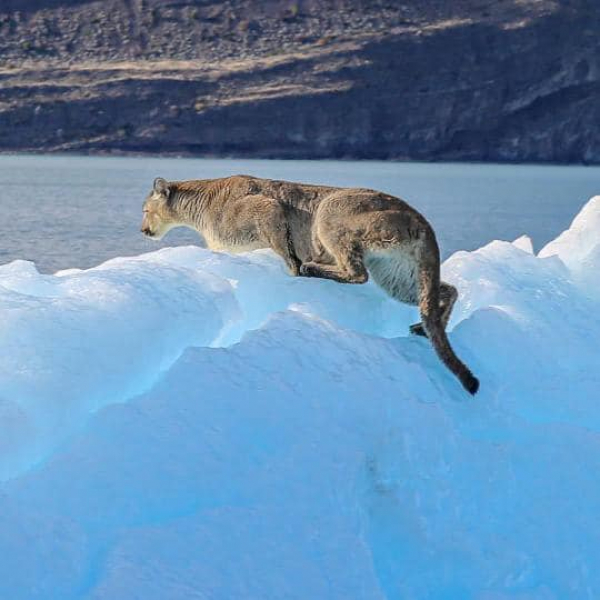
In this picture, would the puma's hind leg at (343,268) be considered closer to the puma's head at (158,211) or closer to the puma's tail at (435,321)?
the puma's tail at (435,321)

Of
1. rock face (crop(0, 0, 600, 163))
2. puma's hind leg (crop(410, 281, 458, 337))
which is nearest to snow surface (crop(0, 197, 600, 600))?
puma's hind leg (crop(410, 281, 458, 337))

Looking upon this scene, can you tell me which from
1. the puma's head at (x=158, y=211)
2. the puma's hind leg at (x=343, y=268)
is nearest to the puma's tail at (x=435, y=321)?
the puma's hind leg at (x=343, y=268)

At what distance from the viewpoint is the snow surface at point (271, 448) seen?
16.0 ft

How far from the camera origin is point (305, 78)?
298ft

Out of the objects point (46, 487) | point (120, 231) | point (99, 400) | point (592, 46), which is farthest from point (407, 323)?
point (592, 46)

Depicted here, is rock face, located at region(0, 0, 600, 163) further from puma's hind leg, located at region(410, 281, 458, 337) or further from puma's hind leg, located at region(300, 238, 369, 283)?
puma's hind leg, located at region(410, 281, 458, 337)

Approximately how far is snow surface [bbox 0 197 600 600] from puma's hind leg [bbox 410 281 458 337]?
0.56ft

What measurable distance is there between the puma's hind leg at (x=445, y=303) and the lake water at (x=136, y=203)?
1660 centimetres

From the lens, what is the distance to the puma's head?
926cm

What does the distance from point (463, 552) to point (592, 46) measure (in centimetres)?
9535

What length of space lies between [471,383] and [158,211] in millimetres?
3665

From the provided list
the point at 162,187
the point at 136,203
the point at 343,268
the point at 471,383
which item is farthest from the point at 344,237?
the point at 136,203

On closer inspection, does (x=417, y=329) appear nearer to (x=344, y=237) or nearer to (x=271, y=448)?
(x=344, y=237)

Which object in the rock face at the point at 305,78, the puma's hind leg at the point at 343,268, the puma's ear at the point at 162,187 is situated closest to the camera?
the puma's hind leg at the point at 343,268
